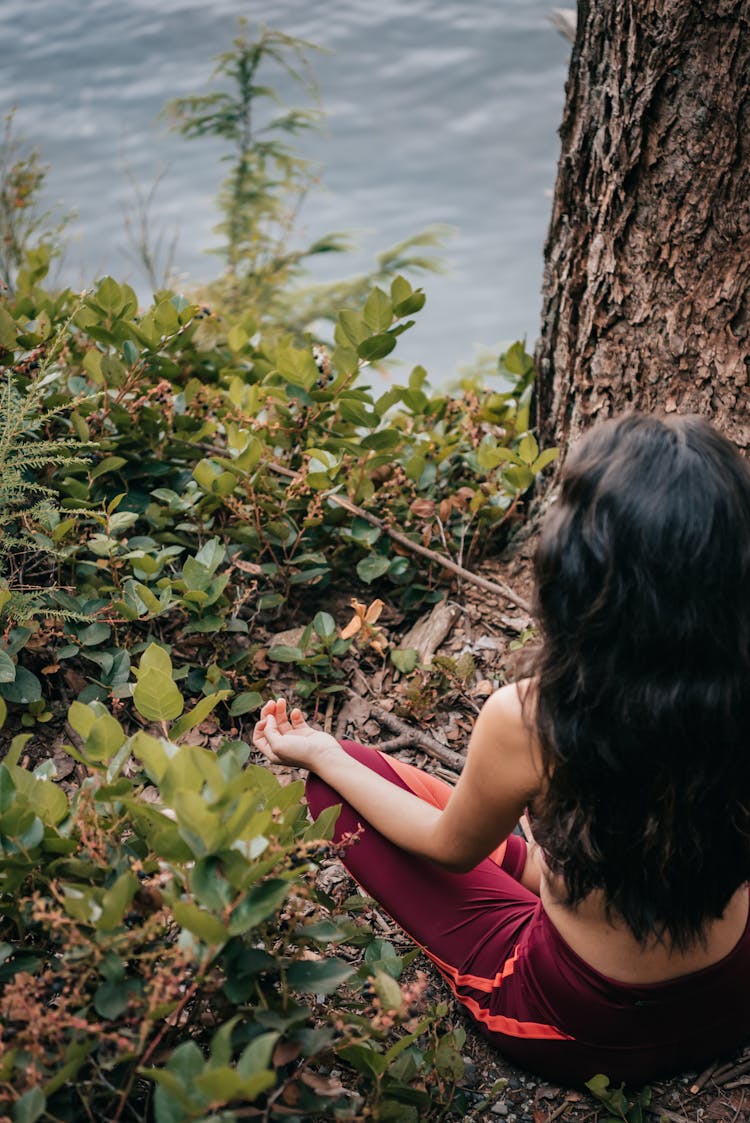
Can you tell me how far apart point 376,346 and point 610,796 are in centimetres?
144

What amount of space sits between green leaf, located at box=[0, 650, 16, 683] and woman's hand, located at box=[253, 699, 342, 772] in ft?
1.70

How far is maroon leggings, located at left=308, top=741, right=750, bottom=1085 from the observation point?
143 centimetres

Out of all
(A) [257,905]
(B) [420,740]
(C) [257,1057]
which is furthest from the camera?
(B) [420,740]

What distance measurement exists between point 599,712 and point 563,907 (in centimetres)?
44

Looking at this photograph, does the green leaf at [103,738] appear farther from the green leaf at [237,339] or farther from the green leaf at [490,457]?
the green leaf at [237,339]

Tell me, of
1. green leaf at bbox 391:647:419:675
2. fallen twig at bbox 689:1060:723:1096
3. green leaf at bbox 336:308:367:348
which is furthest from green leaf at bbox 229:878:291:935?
green leaf at bbox 336:308:367:348

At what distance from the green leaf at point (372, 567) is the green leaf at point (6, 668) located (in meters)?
A: 0.92

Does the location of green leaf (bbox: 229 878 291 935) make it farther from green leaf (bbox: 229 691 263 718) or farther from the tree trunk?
the tree trunk

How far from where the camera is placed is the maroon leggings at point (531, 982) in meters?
1.43

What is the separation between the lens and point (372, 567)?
7.98 feet

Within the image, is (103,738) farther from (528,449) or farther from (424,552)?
(528,449)

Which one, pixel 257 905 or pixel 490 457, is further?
pixel 490 457

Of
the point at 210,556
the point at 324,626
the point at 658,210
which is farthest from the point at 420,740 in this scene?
the point at 658,210

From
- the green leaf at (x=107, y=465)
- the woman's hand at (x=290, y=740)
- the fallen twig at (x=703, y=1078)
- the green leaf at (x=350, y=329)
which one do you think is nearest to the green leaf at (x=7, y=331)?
the green leaf at (x=107, y=465)
